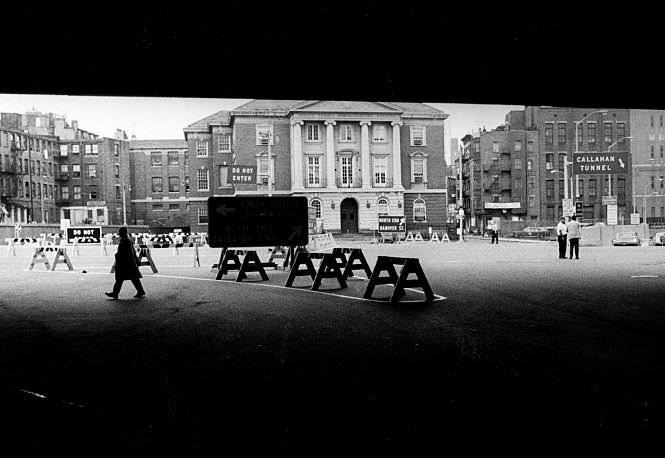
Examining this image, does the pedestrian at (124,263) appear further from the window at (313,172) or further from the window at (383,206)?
the window at (383,206)

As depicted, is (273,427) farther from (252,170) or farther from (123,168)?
(123,168)

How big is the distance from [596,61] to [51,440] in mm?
12488

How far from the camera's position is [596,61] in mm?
12547

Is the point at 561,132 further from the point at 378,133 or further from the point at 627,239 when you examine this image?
the point at 627,239

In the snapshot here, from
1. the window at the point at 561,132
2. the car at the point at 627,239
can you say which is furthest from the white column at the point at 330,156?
the window at the point at 561,132

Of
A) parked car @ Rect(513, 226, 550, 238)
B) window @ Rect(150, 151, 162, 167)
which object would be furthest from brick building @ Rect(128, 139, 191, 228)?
parked car @ Rect(513, 226, 550, 238)

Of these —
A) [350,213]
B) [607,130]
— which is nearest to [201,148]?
[350,213]

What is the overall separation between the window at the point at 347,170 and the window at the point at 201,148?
15.0 m

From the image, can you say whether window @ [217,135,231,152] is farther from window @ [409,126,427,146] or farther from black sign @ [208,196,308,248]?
black sign @ [208,196,308,248]

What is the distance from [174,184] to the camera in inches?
3017

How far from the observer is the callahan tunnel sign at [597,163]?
36531mm

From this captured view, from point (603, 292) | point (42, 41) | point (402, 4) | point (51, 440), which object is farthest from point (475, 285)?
point (51, 440)

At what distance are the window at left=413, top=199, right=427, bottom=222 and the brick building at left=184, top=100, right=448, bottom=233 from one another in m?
0.11

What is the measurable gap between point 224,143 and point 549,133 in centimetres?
4556
